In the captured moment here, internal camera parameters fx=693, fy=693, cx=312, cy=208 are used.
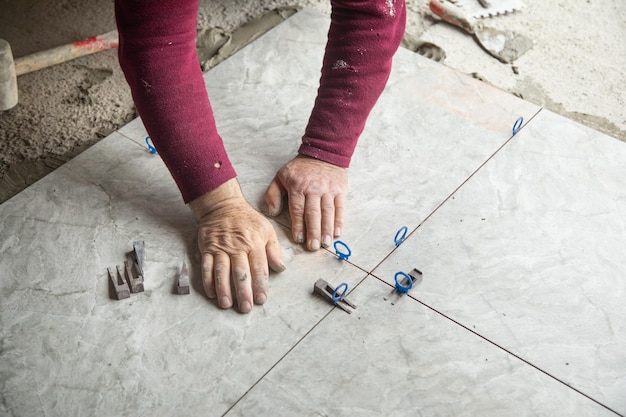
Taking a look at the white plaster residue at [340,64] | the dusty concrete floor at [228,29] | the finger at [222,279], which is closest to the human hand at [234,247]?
the finger at [222,279]

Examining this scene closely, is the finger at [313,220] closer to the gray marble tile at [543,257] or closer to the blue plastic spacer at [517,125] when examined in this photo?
the gray marble tile at [543,257]

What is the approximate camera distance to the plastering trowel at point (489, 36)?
2443 mm

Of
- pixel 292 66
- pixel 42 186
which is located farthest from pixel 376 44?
pixel 42 186

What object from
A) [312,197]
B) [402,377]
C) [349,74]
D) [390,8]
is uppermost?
[390,8]

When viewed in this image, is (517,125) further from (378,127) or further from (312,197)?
(312,197)

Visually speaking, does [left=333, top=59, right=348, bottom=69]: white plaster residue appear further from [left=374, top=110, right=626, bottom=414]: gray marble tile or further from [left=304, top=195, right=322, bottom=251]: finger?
[left=374, top=110, right=626, bottom=414]: gray marble tile

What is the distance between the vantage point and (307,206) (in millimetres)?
1762

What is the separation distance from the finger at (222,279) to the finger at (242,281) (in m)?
0.02

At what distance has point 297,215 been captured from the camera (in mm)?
1760

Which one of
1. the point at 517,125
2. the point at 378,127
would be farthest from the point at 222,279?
the point at 517,125

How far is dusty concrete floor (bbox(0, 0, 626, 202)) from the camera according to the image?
2.05 meters

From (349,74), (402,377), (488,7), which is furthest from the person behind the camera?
(488,7)

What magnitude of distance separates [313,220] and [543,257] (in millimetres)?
583

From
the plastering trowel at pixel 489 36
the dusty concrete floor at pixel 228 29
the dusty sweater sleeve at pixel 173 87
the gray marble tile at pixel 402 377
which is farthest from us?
the plastering trowel at pixel 489 36
